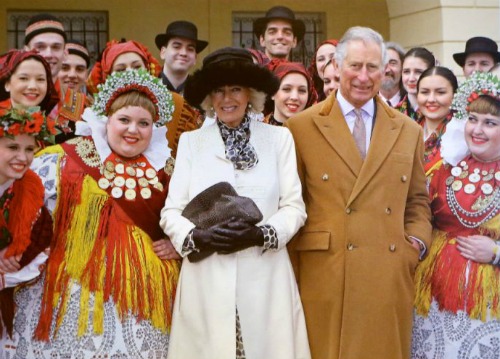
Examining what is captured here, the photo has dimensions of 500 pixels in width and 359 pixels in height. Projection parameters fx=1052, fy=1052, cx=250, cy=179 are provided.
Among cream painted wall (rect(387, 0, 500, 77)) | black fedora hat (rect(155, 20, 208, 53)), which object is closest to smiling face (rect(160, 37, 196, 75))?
black fedora hat (rect(155, 20, 208, 53))

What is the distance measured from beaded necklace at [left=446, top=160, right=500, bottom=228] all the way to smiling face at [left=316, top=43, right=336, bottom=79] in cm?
222

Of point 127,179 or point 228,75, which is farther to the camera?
point 127,179

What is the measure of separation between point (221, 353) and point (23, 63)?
2147mm

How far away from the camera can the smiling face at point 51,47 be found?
708cm

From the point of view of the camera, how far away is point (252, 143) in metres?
5.52

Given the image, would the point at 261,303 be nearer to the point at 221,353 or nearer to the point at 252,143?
the point at 221,353

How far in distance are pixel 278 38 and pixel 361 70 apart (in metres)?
2.65

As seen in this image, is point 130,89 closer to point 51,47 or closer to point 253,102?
point 253,102

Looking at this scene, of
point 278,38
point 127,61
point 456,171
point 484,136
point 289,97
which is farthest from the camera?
point 278,38

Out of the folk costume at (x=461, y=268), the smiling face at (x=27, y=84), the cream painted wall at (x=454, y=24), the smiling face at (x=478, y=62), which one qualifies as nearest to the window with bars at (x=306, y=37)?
the cream painted wall at (x=454, y=24)

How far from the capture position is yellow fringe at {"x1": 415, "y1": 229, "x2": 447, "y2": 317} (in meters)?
5.86

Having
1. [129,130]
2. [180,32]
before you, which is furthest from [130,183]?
[180,32]

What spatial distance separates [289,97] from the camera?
6770 millimetres

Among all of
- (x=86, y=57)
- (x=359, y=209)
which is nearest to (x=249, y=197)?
(x=359, y=209)
